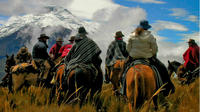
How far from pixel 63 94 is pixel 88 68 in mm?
797

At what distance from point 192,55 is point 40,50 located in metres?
5.94

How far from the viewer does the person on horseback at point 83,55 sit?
5.48 meters

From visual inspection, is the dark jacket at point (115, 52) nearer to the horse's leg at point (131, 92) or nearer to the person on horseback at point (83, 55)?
the person on horseback at point (83, 55)

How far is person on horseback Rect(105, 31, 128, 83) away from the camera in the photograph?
30.3ft

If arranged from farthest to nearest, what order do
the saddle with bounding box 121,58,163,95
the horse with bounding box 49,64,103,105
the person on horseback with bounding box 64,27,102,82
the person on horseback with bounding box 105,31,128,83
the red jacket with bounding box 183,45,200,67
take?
the red jacket with bounding box 183,45,200,67 → the person on horseback with bounding box 105,31,128,83 → the person on horseback with bounding box 64,27,102,82 → the horse with bounding box 49,64,103,105 → the saddle with bounding box 121,58,163,95

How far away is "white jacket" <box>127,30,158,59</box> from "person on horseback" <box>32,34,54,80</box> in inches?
187

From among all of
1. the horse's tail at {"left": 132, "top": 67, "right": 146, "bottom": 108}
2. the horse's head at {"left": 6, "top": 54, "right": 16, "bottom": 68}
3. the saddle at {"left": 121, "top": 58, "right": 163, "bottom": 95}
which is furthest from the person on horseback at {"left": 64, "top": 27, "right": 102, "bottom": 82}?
the horse's head at {"left": 6, "top": 54, "right": 16, "bottom": 68}

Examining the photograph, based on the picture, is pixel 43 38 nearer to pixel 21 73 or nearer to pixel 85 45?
pixel 21 73

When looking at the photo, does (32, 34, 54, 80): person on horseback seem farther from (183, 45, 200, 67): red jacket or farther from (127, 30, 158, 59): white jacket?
(183, 45, 200, 67): red jacket

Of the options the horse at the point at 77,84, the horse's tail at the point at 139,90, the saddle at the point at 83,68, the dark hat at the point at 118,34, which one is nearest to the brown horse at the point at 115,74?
the dark hat at the point at 118,34

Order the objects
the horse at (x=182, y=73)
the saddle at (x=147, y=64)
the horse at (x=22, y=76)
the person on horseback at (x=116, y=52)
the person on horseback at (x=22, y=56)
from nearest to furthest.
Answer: the saddle at (x=147, y=64)
the horse at (x=22, y=76)
the person on horseback at (x=22, y=56)
the person on horseback at (x=116, y=52)
the horse at (x=182, y=73)

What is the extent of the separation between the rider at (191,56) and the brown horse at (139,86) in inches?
230

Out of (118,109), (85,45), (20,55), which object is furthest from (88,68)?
(20,55)

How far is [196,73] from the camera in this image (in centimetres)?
943
